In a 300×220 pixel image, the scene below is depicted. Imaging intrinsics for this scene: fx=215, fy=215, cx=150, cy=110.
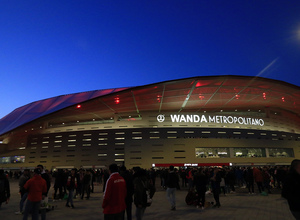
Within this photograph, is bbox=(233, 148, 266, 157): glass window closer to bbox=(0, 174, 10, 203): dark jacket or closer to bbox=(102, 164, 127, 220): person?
bbox=(0, 174, 10, 203): dark jacket

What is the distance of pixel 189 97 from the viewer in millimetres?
36750

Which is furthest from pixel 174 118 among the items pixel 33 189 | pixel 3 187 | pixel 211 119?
pixel 33 189

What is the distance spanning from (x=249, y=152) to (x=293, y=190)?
4282cm

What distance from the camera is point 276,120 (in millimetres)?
48875

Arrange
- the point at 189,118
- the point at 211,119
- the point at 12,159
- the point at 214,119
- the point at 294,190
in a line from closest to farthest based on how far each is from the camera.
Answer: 1. the point at 294,190
2. the point at 189,118
3. the point at 211,119
4. the point at 214,119
5. the point at 12,159

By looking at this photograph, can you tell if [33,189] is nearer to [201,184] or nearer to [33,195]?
[33,195]

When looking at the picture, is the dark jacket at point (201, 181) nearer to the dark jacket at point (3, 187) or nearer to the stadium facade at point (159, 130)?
the dark jacket at point (3, 187)

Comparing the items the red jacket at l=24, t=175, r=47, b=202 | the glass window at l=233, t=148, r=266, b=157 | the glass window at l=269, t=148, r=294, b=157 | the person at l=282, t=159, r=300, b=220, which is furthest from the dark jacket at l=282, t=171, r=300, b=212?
the glass window at l=269, t=148, r=294, b=157

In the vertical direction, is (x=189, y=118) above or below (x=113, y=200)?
above

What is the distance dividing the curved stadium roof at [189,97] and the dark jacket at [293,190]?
26.4 meters

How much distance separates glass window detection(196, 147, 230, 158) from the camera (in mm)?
39875

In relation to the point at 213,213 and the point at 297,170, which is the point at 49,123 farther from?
the point at 297,170

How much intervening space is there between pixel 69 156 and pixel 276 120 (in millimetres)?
45424

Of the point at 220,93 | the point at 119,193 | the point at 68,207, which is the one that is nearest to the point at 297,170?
the point at 119,193
